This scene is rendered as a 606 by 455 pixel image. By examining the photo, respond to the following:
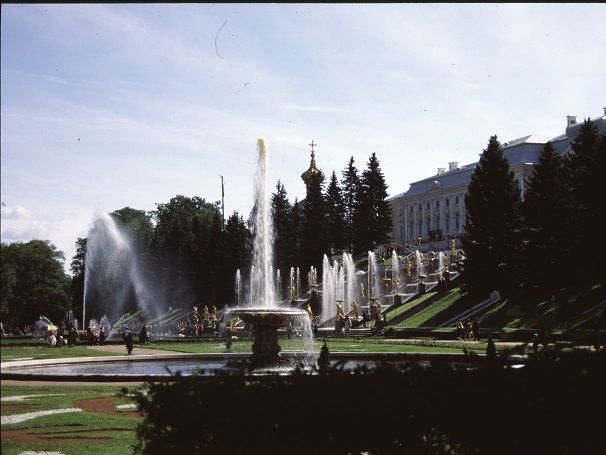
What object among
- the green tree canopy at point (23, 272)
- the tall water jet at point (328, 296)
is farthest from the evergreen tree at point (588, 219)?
the green tree canopy at point (23, 272)

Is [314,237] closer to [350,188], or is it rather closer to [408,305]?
[350,188]

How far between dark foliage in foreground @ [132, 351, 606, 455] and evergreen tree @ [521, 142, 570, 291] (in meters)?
37.2

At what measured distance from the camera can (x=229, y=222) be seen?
85562 millimetres

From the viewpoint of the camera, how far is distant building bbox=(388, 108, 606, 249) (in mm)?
88188

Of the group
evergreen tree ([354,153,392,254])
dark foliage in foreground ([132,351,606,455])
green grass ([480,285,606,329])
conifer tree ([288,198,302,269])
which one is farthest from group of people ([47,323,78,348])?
evergreen tree ([354,153,392,254])

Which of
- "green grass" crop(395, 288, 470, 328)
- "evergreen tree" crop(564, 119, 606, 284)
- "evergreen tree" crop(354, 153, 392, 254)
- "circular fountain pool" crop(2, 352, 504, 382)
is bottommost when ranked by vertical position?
"circular fountain pool" crop(2, 352, 504, 382)

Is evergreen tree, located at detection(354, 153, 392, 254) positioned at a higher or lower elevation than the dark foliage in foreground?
higher

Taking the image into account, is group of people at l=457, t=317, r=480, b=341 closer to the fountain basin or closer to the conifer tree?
the fountain basin

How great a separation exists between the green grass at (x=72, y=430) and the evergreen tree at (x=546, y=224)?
1347 inches

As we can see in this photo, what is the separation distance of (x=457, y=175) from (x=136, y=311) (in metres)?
48.7

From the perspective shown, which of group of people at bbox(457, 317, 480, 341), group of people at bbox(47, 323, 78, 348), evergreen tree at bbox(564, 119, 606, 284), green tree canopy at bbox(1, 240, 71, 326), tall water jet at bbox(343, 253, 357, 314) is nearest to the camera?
green tree canopy at bbox(1, 240, 71, 326)

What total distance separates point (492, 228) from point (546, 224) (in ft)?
17.1

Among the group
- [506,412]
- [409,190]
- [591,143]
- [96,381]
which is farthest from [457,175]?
[506,412]

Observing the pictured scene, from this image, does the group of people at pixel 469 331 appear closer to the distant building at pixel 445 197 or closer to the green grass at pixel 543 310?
the green grass at pixel 543 310
